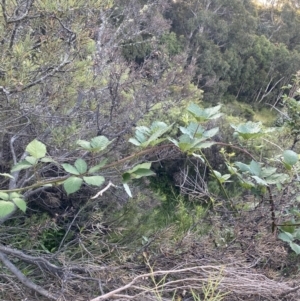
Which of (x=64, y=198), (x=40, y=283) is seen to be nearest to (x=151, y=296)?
(x=40, y=283)

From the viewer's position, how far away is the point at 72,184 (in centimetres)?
77

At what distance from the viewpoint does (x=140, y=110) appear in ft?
10.5

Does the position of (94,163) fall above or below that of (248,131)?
below

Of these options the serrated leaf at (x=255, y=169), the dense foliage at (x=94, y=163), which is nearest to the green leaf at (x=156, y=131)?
the dense foliage at (x=94, y=163)

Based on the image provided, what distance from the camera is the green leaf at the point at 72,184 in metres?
0.76

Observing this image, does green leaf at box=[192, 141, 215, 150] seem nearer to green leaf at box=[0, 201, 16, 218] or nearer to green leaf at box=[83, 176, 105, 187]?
green leaf at box=[83, 176, 105, 187]

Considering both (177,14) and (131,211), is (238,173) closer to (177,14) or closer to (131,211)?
(131,211)

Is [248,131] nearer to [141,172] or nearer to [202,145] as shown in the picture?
[202,145]

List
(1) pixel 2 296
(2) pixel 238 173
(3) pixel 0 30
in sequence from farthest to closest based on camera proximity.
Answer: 1. (3) pixel 0 30
2. (1) pixel 2 296
3. (2) pixel 238 173

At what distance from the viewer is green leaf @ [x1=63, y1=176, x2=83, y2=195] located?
76 centimetres

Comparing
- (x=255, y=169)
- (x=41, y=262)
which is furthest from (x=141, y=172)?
(x=41, y=262)

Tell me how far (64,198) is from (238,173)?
5.92ft

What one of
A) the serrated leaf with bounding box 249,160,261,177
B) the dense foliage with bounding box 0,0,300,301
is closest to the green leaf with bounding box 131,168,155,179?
the dense foliage with bounding box 0,0,300,301

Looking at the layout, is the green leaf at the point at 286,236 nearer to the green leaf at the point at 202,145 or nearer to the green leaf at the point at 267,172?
the green leaf at the point at 267,172
